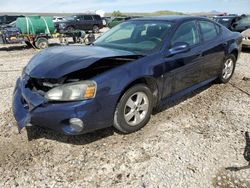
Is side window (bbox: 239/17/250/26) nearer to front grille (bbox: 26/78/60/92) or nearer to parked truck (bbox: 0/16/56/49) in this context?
parked truck (bbox: 0/16/56/49)

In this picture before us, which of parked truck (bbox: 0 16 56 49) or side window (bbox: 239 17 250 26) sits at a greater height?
side window (bbox: 239 17 250 26)

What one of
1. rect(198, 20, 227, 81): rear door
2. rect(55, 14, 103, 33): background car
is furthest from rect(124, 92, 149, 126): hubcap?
rect(55, 14, 103, 33): background car

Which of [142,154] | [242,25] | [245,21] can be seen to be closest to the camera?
[142,154]

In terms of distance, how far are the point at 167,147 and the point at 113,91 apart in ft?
3.36

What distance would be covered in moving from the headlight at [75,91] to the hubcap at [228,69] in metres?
3.76

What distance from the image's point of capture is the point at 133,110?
415 centimetres

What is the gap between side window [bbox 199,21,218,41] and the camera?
17.9 feet

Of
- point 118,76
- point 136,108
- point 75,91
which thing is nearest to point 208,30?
point 136,108

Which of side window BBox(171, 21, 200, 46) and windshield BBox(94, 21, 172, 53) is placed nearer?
windshield BBox(94, 21, 172, 53)

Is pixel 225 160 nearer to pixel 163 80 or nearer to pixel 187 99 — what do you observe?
pixel 163 80

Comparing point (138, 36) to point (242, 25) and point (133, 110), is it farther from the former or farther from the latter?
point (242, 25)

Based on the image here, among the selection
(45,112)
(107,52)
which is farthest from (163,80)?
(45,112)

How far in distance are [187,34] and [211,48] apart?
72 cm

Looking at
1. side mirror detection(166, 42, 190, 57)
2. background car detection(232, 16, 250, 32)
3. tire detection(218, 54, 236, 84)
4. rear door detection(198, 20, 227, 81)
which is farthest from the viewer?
background car detection(232, 16, 250, 32)
